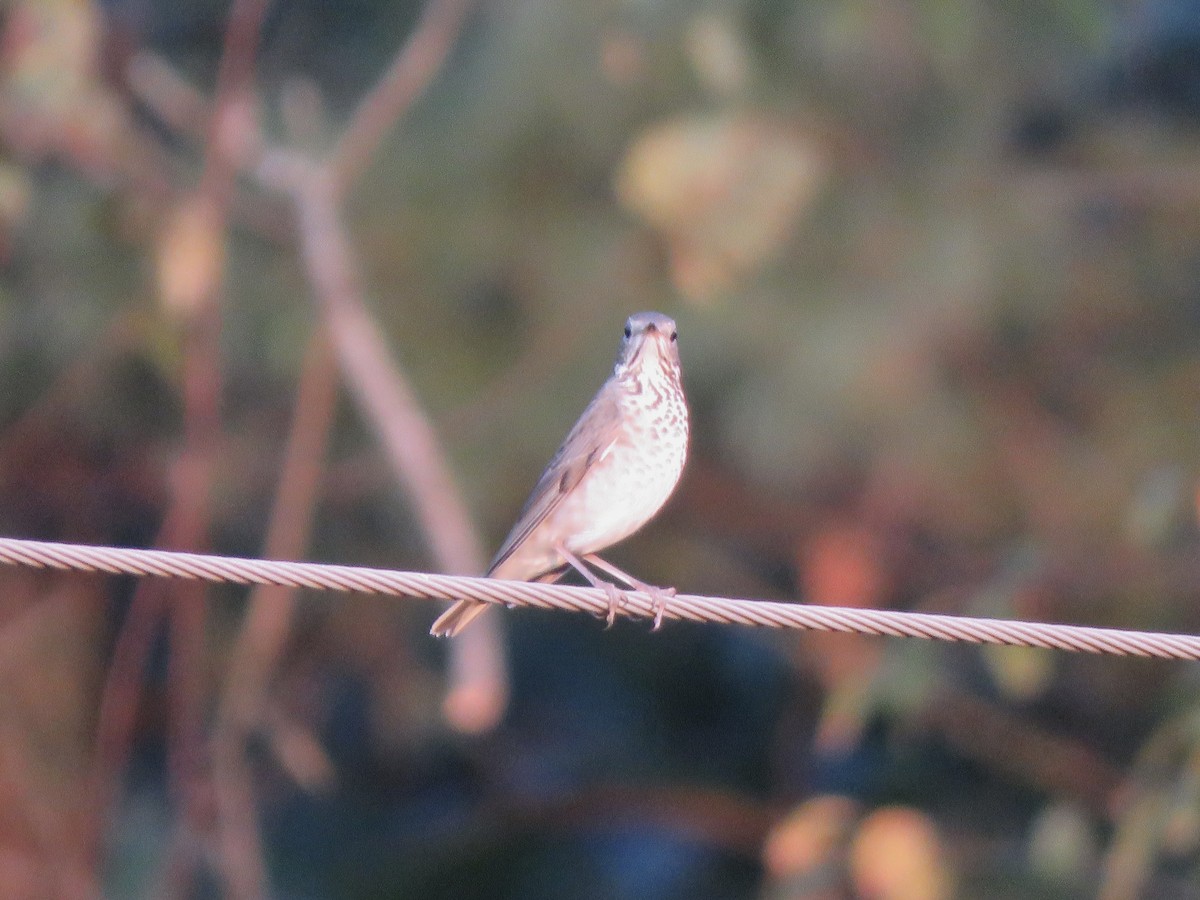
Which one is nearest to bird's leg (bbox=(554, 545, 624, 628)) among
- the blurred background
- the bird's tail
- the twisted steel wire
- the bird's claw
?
the bird's claw

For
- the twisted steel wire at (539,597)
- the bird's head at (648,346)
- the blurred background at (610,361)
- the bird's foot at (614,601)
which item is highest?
the blurred background at (610,361)

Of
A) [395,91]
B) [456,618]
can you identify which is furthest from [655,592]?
[395,91]

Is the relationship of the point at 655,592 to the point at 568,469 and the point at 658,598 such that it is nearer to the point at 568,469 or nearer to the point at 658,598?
the point at 658,598

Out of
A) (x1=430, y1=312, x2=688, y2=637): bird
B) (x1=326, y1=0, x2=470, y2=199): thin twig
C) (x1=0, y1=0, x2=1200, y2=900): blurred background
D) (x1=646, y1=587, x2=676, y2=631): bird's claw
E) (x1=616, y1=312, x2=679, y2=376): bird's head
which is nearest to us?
(x1=646, y1=587, x2=676, y2=631): bird's claw

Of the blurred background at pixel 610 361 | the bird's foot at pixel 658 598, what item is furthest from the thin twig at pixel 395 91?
the bird's foot at pixel 658 598

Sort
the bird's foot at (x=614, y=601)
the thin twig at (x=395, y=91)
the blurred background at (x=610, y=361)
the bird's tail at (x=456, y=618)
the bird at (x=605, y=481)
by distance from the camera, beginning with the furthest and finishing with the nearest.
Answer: the thin twig at (x=395, y=91) → the blurred background at (x=610, y=361) → the bird at (x=605, y=481) → the bird's tail at (x=456, y=618) → the bird's foot at (x=614, y=601)

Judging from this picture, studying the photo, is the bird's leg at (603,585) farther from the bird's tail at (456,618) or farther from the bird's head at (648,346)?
the bird's head at (648,346)

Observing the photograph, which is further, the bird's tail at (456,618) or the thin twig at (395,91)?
the thin twig at (395,91)

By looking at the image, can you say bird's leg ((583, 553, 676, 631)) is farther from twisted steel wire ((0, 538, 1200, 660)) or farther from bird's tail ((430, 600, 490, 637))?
bird's tail ((430, 600, 490, 637))
